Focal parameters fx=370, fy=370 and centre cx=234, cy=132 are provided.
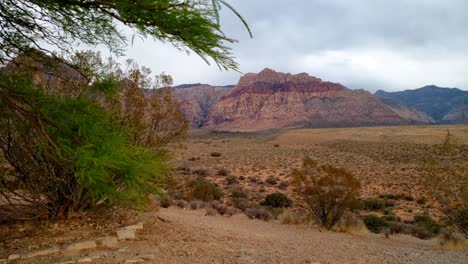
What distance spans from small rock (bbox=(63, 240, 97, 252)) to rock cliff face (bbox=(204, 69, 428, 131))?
116 m

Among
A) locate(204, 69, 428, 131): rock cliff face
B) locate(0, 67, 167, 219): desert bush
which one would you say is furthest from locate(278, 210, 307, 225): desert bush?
locate(204, 69, 428, 131): rock cliff face

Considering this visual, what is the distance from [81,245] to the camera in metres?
6.16

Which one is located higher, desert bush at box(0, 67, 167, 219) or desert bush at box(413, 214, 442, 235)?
desert bush at box(0, 67, 167, 219)

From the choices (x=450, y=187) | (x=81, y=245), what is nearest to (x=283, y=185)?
(x=450, y=187)

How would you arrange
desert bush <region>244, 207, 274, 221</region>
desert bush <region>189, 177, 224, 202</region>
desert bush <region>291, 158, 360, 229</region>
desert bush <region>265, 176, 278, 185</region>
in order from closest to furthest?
1. desert bush <region>291, 158, 360, 229</region>
2. desert bush <region>244, 207, 274, 221</region>
3. desert bush <region>189, 177, 224, 202</region>
4. desert bush <region>265, 176, 278, 185</region>

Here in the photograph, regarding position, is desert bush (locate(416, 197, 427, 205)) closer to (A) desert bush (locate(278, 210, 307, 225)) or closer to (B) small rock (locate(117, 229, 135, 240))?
(A) desert bush (locate(278, 210, 307, 225))

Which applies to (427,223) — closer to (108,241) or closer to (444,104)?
(108,241)

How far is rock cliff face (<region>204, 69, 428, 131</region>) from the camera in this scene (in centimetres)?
13050

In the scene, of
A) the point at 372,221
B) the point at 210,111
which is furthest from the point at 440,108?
the point at 372,221

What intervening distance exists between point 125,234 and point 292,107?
5568 inches

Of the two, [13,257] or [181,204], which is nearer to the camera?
[13,257]

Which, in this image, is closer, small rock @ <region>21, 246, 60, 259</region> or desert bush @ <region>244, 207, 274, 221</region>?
small rock @ <region>21, 246, 60, 259</region>

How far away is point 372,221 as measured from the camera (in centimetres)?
1384

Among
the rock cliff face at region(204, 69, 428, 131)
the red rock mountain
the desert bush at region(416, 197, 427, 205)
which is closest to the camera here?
the desert bush at region(416, 197, 427, 205)
